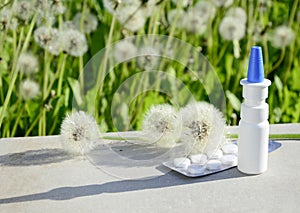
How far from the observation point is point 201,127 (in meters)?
1.19

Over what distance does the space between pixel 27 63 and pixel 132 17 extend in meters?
0.27

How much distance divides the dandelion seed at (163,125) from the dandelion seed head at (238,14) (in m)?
0.60

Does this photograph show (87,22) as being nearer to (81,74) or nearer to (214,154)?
(81,74)

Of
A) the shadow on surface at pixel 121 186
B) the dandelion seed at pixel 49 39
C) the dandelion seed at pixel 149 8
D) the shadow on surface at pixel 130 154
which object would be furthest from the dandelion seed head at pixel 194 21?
the shadow on surface at pixel 121 186

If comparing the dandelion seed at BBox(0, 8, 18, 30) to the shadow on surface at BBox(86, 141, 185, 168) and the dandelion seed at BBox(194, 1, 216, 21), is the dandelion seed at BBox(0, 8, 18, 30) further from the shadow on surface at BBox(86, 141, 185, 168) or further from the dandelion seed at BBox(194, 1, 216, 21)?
the dandelion seed at BBox(194, 1, 216, 21)

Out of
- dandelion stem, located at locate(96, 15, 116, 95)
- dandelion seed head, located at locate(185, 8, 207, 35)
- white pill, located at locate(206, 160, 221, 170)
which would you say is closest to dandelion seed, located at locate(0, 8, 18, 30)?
dandelion stem, located at locate(96, 15, 116, 95)

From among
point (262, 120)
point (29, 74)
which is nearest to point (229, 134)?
point (262, 120)

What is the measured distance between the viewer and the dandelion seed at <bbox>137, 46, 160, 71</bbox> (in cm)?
147

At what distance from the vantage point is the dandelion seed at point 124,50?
1.47 m

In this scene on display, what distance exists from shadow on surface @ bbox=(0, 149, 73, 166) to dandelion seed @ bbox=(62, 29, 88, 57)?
354 millimetres

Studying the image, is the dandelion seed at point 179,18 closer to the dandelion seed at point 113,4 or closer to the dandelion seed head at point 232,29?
the dandelion seed head at point 232,29

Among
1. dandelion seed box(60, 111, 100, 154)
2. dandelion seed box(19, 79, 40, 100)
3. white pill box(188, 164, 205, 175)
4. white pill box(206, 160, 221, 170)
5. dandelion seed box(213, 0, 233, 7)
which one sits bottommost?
white pill box(188, 164, 205, 175)

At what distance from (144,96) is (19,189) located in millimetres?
603

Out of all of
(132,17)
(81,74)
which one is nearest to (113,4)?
(132,17)
